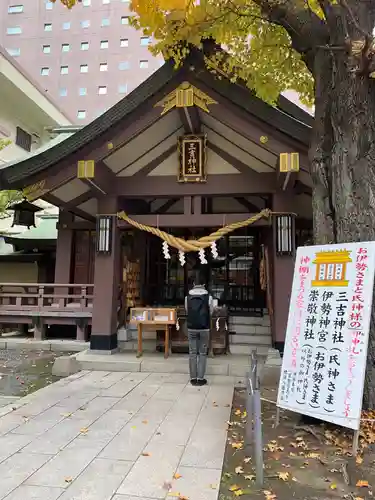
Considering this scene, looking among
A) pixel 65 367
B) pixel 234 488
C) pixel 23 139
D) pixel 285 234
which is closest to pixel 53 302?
pixel 65 367

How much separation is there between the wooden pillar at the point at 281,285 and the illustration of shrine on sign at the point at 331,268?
3774 mm

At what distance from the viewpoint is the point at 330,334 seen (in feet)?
14.6

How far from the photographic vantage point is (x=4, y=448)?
4.26 metres

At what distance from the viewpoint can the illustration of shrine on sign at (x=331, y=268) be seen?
4.55 meters

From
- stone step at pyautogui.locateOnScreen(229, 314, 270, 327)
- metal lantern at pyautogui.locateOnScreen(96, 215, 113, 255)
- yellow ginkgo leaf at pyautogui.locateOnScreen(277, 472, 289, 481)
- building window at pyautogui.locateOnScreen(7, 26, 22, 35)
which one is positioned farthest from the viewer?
building window at pyautogui.locateOnScreen(7, 26, 22, 35)

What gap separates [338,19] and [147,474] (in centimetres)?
587

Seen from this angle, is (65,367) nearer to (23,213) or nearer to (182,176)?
(182,176)

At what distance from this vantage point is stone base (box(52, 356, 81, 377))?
8.06m

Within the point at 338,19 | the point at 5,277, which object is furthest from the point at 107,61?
the point at 338,19

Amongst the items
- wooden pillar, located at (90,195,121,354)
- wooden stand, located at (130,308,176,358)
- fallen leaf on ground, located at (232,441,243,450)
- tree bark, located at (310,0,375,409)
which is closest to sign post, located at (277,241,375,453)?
tree bark, located at (310,0,375,409)

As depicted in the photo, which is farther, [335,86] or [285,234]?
[285,234]

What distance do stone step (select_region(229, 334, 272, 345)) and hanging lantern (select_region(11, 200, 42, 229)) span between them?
717 cm

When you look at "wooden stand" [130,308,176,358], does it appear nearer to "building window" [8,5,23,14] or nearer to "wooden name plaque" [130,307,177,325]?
"wooden name plaque" [130,307,177,325]

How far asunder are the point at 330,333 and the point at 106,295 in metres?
5.87
